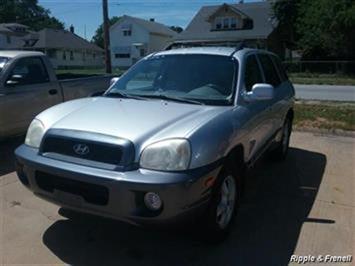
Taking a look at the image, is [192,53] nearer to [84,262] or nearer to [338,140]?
[84,262]

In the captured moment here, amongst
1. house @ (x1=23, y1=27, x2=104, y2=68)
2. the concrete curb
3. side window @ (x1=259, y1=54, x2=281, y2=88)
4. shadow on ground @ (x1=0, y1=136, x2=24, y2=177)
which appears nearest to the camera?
side window @ (x1=259, y1=54, x2=281, y2=88)

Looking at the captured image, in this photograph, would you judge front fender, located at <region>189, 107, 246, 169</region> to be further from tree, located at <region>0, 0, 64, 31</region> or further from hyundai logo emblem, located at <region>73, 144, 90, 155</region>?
tree, located at <region>0, 0, 64, 31</region>

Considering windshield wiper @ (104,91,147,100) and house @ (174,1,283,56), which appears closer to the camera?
windshield wiper @ (104,91,147,100)

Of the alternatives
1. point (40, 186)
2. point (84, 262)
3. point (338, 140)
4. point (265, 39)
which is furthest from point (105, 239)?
point (265, 39)

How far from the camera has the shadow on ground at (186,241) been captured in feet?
12.5

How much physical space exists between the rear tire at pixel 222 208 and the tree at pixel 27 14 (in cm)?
9880

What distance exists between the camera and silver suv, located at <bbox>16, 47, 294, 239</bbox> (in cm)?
343

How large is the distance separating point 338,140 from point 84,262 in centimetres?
642

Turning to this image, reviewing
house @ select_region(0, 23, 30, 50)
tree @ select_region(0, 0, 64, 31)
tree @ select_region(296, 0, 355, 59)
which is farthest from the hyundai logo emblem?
tree @ select_region(0, 0, 64, 31)

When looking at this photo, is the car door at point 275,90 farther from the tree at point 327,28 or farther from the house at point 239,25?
the house at point 239,25

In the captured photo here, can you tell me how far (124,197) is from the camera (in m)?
3.39

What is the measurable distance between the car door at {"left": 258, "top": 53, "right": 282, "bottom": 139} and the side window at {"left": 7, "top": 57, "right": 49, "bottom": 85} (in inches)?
152

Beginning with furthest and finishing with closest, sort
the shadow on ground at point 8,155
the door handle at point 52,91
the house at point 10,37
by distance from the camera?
the house at point 10,37 → the door handle at point 52,91 → the shadow on ground at point 8,155

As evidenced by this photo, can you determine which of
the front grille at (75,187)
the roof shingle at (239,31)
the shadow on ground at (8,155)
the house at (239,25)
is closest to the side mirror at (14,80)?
the shadow on ground at (8,155)
